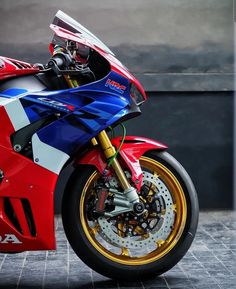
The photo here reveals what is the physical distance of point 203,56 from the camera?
24.1 ft

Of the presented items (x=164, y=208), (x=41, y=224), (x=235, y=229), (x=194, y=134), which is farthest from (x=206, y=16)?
(x=41, y=224)

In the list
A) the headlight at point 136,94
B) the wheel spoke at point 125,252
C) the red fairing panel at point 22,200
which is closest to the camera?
the red fairing panel at point 22,200

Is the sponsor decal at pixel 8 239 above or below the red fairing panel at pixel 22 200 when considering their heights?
below

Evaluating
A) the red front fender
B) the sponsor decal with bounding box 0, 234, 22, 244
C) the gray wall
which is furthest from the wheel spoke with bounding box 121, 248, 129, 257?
the gray wall

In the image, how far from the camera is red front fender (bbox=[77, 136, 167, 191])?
15.6ft

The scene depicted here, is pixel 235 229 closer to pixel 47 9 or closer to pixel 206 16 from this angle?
pixel 206 16

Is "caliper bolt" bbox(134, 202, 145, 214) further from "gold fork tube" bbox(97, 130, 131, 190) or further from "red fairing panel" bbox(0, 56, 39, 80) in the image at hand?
"red fairing panel" bbox(0, 56, 39, 80)

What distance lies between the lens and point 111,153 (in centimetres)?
476

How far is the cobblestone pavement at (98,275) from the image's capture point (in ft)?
15.8

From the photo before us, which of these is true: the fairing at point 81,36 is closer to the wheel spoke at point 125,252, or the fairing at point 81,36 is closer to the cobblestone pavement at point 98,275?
the wheel spoke at point 125,252

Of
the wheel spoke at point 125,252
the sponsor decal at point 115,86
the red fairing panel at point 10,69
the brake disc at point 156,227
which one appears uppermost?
the red fairing panel at point 10,69

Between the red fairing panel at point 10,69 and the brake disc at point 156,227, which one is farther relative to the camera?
the brake disc at point 156,227

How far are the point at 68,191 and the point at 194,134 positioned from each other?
111 inches

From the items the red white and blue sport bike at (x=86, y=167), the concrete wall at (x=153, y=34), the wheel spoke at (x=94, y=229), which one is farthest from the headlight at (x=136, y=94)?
the concrete wall at (x=153, y=34)
